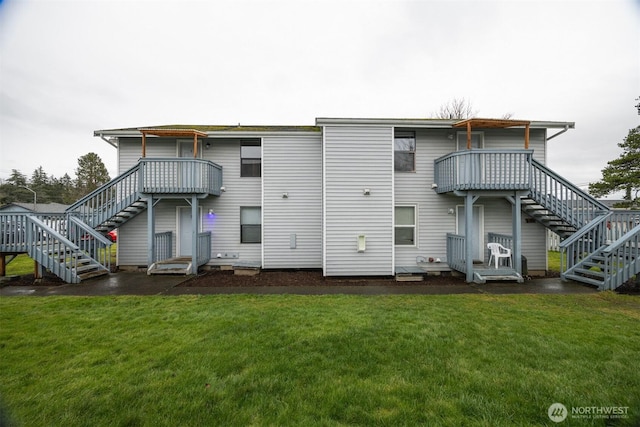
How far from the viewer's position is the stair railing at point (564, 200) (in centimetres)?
838

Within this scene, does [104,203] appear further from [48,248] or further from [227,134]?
[227,134]

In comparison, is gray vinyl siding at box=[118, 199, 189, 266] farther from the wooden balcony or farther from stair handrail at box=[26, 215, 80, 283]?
stair handrail at box=[26, 215, 80, 283]

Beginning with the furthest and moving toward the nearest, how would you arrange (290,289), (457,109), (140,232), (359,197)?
1. (457,109)
2. (140,232)
3. (359,197)
4. (290,289)

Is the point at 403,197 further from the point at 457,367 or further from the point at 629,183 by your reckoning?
the point at 629,183

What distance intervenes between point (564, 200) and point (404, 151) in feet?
18.1

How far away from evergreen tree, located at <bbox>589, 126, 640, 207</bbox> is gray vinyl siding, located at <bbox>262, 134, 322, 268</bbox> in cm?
2262

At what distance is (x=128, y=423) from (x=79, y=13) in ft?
13.0

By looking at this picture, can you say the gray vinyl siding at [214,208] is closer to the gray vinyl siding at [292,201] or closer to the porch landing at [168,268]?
the gray vinyl siding at [292,201]

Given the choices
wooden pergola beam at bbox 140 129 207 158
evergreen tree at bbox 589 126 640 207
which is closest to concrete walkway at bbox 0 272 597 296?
wooden pergola beam at bbox 140 129 207 158

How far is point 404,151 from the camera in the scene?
9656 millimetres

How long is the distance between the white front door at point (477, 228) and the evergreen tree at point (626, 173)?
1688cm

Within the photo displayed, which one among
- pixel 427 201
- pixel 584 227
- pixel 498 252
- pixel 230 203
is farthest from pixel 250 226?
pixel 584 227

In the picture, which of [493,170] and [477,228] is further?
[477,228]

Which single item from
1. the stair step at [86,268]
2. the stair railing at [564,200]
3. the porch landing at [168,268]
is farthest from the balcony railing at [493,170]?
the stair step at [86,268]
